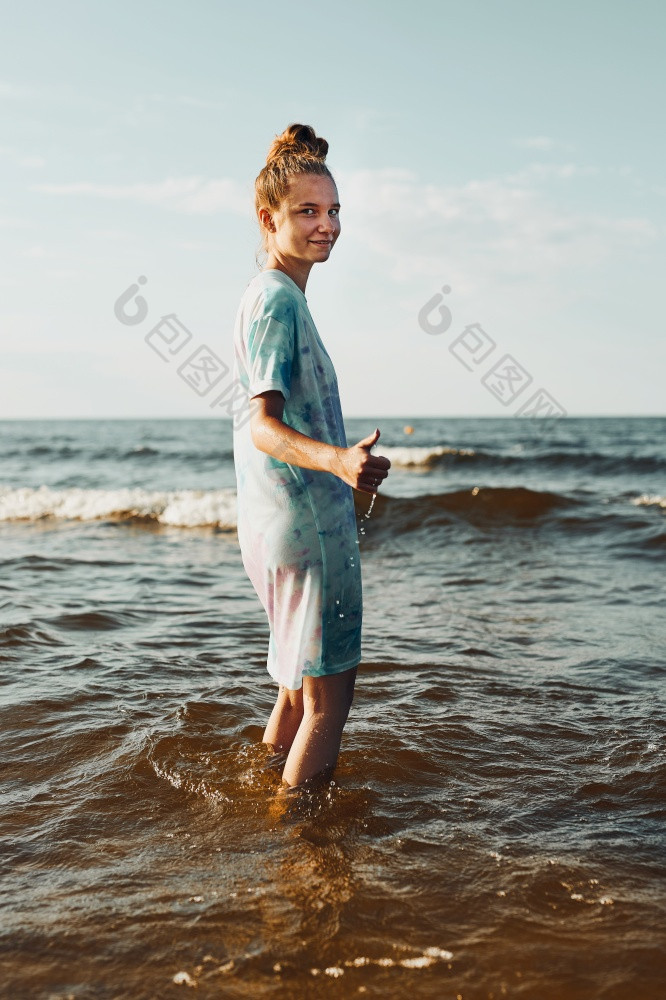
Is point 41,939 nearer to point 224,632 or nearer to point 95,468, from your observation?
point 224,632

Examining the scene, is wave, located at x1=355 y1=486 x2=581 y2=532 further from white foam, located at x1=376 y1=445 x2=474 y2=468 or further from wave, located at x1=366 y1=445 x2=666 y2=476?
white foam, located at x1=376 y1=445 x2=474 y2=468

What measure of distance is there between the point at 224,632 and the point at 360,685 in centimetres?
149

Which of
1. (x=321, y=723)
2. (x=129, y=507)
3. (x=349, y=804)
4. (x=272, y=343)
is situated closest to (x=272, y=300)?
(x=272, y=343)

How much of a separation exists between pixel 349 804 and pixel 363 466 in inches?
57.2

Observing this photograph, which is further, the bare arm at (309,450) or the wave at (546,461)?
the wave at (546,461)

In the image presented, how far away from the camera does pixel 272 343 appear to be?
2.42 meters

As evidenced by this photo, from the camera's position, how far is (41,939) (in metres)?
2.18

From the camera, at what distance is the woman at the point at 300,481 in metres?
2.52

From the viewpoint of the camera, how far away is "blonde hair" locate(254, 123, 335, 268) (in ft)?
8.52

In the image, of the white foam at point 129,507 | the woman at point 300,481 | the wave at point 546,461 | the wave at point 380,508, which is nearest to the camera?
the woman at point 300,481

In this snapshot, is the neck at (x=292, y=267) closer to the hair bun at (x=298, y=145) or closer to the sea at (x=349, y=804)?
the hair bun at (x=298, y=145)

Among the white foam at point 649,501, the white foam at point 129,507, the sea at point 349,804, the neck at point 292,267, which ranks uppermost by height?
the neck at point 292,267

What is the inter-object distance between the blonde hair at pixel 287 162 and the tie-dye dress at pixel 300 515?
0.88 feet

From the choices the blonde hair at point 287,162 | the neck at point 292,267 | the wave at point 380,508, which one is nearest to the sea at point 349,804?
the neck at point 292,267
